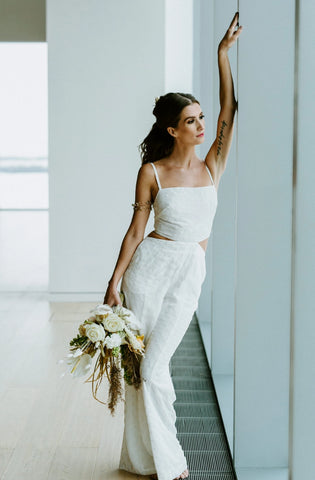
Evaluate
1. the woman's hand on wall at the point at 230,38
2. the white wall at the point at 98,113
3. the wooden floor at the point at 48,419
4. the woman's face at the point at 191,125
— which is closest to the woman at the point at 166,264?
the woman's face at the point at 191,125

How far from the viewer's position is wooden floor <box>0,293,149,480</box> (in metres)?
3.18

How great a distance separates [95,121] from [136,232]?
433cm

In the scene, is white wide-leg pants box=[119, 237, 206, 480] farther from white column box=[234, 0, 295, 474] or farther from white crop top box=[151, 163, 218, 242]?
white column box=[234, 0, 295, 474]

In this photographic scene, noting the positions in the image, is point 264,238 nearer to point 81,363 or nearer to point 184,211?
point 184,211

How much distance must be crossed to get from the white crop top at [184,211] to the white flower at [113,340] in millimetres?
558

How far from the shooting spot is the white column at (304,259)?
1.74 metres

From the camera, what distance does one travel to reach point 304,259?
70.7 inches

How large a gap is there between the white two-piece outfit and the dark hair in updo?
14cm

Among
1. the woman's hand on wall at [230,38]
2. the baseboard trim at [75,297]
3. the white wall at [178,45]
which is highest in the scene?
the white wall at [178,45]

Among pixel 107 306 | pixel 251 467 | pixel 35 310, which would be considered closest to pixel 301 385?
pixel 107 306

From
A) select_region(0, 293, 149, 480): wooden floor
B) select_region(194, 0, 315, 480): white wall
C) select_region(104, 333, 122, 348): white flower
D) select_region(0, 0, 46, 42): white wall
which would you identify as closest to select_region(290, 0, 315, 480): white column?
select_region(194, 0, 315, 480): white wall

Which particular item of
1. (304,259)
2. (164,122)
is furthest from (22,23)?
(304,259)

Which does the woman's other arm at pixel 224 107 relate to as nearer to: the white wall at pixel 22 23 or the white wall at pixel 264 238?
the white wall at pixel 264 238

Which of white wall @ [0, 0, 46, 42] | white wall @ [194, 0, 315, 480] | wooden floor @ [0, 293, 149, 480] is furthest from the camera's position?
white wall @ [0, 0, 46, 42]
